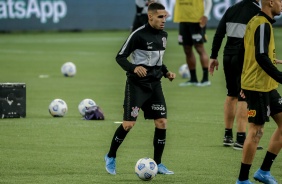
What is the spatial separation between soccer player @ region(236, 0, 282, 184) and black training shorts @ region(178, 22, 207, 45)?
38.4 feet

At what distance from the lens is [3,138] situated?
14656 millimetres

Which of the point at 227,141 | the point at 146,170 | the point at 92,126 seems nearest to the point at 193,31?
the point at 92,126

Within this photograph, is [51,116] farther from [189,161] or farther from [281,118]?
[281,118]

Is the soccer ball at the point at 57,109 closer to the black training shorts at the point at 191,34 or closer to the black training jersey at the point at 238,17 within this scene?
the black training jersey at the point at 238,17

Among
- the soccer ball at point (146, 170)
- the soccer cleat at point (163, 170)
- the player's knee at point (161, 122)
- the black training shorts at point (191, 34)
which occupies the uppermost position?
the black training shorts at point (191, 34)

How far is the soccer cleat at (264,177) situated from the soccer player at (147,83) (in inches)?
47.9

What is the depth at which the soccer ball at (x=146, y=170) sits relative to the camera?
36.9 feet

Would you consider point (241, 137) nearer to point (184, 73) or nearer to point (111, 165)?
point (111, 165)

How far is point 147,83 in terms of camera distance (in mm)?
11867

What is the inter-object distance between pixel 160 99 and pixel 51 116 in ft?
19.0

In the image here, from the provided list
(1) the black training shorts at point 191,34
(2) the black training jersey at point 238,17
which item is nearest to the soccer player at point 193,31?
(1) the black training shorts at point 191,34

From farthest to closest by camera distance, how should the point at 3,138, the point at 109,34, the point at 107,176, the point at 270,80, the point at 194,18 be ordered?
the point at 109,34, the point at 194,18, the point at 3,138, the point at 107,176, the point at 270,80

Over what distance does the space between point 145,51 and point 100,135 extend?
11.6 ft

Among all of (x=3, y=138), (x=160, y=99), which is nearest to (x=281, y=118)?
(x=160, y=99)
